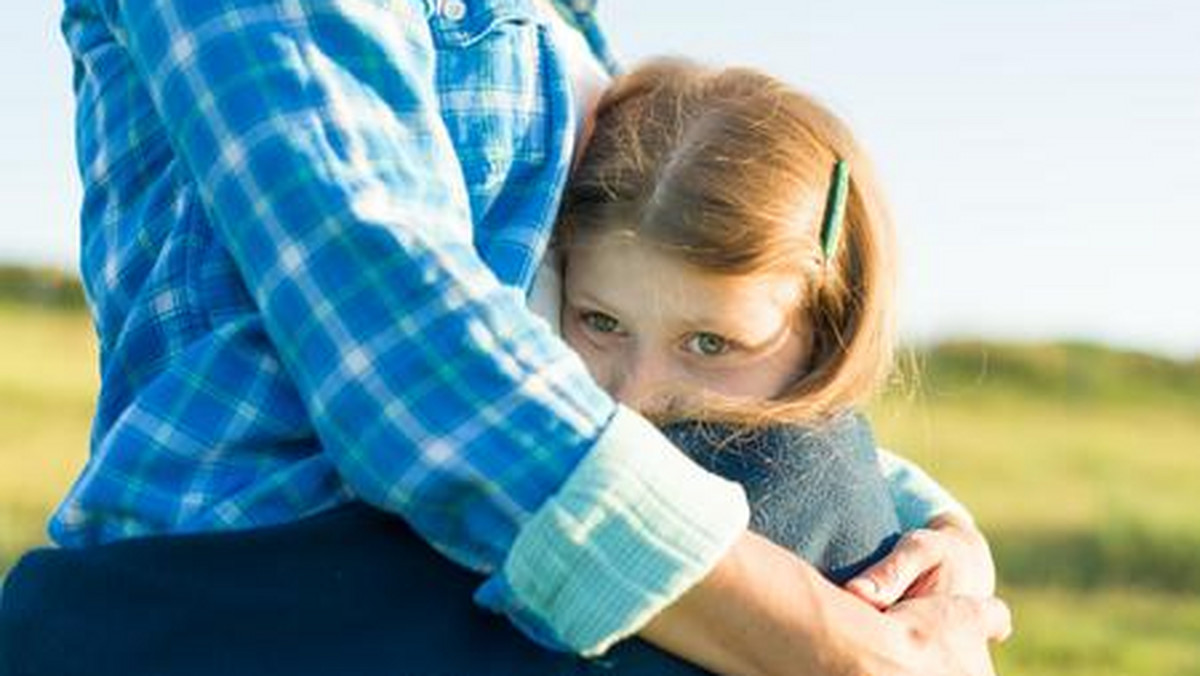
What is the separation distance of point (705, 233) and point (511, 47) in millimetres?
238

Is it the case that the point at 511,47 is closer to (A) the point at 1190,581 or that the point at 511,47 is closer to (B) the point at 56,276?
(A) the point at 1190,581

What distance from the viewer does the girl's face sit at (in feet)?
7.32

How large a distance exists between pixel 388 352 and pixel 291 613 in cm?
24

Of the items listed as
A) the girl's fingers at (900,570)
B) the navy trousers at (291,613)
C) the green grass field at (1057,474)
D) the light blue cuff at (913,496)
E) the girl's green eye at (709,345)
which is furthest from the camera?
the green grass field at (1057,474)

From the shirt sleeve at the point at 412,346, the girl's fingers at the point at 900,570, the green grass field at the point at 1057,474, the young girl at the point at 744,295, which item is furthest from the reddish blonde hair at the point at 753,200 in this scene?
the green grass field at the point at 1057,474

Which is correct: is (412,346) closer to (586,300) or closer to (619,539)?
(619,539)

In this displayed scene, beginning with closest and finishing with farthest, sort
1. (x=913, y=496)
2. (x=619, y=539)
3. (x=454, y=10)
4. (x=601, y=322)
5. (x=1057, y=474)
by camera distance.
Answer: (x=619, y=539), (x=454, y=10), (x=601, y=322), (x=913, y=496), (x=1057, y=474)

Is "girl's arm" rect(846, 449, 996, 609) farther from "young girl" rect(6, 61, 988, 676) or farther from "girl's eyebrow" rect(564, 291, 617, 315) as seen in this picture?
"girl's eyebrow" rect(564, 291, 617, 315)

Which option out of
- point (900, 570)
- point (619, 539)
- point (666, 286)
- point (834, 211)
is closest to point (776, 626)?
point (619, 539)

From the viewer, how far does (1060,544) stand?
11781 millimetres

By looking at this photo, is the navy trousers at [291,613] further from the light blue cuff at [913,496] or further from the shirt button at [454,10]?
the light blue cuff at [913,496]

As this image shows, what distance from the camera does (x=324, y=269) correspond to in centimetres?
193

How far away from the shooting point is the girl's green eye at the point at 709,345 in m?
2.25

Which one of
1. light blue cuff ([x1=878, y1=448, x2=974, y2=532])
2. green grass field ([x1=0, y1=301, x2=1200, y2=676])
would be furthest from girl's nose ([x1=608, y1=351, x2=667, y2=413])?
green grass field ([x1=0, y1=301, x2=1200, y2=676])
